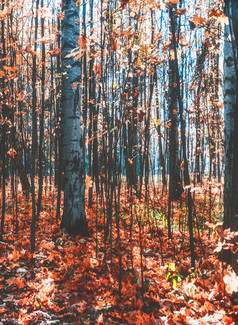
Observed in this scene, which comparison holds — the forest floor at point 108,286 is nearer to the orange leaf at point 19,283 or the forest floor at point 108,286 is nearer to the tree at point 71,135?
the orange leaf at point 19,283

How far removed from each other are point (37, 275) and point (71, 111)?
3.15m

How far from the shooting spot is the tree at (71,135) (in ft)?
16.6

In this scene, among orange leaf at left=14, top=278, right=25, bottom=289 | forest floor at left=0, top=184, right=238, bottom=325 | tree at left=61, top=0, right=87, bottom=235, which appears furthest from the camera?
tree at left=61, top=0, right=87, bottom=235

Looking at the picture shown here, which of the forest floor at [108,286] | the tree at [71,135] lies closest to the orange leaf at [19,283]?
the forest floor at [108,286]

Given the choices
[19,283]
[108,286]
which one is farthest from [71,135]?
[108,286]

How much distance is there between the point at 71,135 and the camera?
5.06m

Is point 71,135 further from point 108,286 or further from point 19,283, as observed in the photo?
point 108,286

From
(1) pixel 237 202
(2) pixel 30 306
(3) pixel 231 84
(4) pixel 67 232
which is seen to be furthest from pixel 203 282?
(4) pixel 67 232

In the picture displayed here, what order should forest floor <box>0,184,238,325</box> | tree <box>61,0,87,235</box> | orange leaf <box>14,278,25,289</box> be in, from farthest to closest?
1. tree <box>61,0,87,235</box>
2. orange leaf <box>14,278,25,289</box>
3. forest floor <box>0,184,238,325</box>

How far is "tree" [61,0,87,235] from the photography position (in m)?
5.07

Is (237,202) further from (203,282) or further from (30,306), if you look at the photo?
(30,306)

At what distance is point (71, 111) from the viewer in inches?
200

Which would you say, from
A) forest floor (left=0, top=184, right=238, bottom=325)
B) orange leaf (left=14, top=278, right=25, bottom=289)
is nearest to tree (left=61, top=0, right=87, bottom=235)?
forest floor (left=0, top=184, right=238, bottom=325)

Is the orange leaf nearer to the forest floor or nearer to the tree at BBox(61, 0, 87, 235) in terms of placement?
the forest floor
